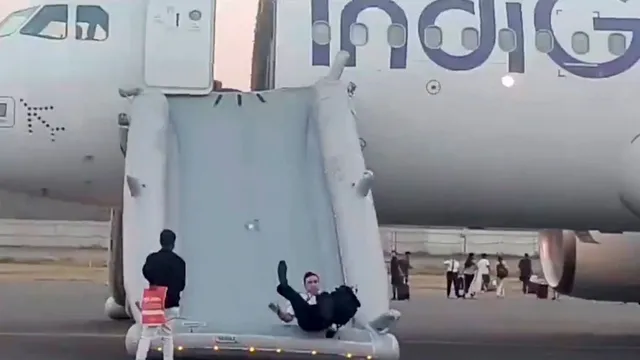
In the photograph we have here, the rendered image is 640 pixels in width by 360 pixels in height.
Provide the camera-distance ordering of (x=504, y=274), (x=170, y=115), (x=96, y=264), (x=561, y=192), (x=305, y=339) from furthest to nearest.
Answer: (x=96, y=264), (x=504, y=274), (x=561, y=192), (x=170, y=115), (x=305, y=339)

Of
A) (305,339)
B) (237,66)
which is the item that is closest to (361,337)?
(305,339)

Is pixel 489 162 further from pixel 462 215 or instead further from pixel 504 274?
pixel 504 274

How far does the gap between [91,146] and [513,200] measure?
4.64 m

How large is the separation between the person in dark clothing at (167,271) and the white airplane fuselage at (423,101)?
3588 mm

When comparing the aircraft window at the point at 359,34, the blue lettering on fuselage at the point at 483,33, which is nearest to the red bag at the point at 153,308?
the blue lettering on fuselage at the point at 483,33

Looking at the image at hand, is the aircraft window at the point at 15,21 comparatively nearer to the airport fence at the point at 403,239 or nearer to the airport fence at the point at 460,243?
the airport fence at the point at 403,239

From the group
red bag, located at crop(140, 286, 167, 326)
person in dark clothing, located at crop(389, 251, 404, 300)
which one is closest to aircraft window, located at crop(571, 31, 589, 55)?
red bag, located at crop(140, 286, 167, 326)

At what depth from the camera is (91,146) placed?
43.6 feet

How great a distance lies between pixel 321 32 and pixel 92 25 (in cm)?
243

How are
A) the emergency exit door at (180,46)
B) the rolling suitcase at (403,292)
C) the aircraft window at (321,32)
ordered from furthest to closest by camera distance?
the rolling suitcase at (403,292) < the aircraft window at (321,32) < the emergency exit door at (180,46)

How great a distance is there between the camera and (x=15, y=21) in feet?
45.2

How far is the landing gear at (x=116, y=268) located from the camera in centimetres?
1561

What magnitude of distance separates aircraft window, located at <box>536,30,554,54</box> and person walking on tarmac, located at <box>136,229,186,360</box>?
5617mm

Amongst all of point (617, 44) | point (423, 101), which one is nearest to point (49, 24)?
point (423, 101)
